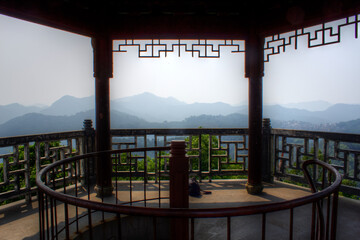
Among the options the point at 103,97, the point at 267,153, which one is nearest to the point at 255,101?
the point at 267,153

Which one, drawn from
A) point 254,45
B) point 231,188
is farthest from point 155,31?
point 231,188

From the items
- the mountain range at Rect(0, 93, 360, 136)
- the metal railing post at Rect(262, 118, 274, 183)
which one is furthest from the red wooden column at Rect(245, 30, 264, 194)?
the mountain range at Rect(0, 93, 360, 136)

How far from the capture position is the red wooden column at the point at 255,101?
16.0ft

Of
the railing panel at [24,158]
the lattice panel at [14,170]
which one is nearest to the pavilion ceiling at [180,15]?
the railing panel at [24,158]

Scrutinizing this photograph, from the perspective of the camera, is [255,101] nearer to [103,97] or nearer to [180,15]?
[180,15]

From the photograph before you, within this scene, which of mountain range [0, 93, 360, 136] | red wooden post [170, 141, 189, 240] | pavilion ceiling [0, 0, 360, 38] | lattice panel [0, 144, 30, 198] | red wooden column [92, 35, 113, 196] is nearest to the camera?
red wooden post [170, 141, 189, 240]

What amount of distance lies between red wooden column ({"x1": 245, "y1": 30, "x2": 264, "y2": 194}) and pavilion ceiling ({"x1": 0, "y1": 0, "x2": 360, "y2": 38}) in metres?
0.31

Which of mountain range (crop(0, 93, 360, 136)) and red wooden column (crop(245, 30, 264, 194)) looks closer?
red wooden column (crop(245, 30, 264, 194))

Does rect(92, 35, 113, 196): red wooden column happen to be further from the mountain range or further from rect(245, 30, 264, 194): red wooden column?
the mountain range

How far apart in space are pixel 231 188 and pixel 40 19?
4.88m

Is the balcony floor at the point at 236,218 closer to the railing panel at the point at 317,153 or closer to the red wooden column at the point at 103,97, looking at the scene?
the railing panel at the point at 317,153

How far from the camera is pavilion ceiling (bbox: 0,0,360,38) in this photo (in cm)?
384

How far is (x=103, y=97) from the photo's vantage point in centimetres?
475

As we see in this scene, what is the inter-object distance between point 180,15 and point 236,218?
4039mm
